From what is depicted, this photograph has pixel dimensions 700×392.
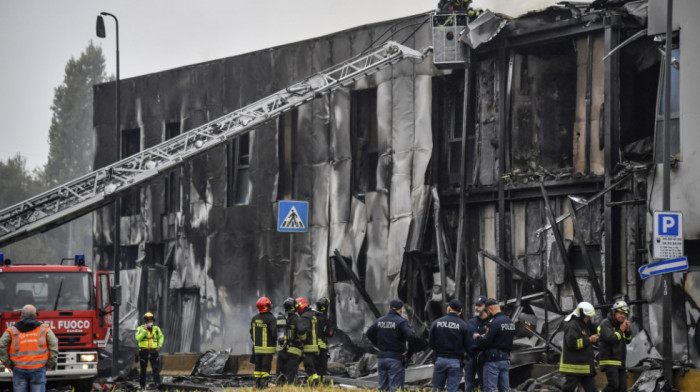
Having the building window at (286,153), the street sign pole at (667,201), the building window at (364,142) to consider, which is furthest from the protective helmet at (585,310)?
the building window at (286,153)

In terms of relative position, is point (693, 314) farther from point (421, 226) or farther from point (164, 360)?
point (164, 360)

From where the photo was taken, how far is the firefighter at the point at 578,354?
15484mm

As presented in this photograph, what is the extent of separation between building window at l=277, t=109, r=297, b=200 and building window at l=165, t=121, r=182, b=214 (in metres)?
5.17

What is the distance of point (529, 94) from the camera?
2547 centimetres

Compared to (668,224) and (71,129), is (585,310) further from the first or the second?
(71,129)

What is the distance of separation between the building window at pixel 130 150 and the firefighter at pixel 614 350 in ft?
78.1

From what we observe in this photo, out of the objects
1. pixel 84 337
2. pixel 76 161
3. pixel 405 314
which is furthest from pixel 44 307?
pixel 76 161

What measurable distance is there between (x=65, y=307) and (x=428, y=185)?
404 inches

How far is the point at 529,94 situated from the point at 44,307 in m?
12.1

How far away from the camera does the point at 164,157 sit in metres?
27.4

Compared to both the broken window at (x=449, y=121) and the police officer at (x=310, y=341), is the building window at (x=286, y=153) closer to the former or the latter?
the broken window at (x=449, y=121)

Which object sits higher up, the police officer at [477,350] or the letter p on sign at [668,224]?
the letter p on sign at [668,224]

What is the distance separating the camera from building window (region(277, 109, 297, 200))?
31344 mm

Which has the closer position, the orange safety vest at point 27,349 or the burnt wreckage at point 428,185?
the orange safety vest at point 27,349
